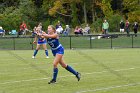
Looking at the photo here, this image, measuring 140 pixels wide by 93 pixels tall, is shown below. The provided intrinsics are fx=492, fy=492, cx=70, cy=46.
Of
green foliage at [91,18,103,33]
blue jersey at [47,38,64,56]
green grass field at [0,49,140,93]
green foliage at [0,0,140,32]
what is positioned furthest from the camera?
green foliage at [0,0,140,32]

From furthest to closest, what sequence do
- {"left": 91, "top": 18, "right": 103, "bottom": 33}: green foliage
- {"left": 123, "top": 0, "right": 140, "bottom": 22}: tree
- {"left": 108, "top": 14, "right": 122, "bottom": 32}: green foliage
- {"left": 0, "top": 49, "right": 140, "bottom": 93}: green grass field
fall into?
{"left": 123, "top": 0, "right": 140, "bottom": 22}: tree, {"left": 91, "top": 18, "right": 103, "bottom": 33}: green foliage, {"left": 108, "top": 14, "right": 122, "bottom": 32}: green foliage, {"left": 0, "top": 49, "right": 140, "bottom": 93}: green grass field

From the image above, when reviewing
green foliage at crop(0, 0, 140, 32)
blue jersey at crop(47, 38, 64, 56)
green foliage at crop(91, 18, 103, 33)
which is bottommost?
green foliage at crop(91, 18, 103, 33)

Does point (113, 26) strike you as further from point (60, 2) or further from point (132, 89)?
point (132, 89)

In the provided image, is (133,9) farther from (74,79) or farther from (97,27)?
(74,79)

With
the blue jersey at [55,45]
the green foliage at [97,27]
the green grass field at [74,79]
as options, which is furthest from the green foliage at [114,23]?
the blue jersey at [55,45]

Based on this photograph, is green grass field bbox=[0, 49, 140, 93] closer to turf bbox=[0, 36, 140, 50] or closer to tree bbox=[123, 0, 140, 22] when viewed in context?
turf bbox=[0, 36, 140, 50]

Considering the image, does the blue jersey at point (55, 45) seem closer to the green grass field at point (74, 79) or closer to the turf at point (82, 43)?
the green grass field at point (74, 79)

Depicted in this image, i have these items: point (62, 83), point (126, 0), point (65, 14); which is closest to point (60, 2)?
point (65, 14)

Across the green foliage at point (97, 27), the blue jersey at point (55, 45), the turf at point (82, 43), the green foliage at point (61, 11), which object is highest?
the green foliage at point (61, 11)

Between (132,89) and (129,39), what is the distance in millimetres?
24941

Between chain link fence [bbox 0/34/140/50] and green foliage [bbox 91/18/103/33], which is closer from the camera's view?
chain link fence [bbox 0/34/140/50]

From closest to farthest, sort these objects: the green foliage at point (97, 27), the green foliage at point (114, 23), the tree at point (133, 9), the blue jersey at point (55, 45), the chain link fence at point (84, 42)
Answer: the blue jersey at point (55, 45), the chain link fence at point (84, 42), the green foliage at point (114, 23), the green foliage at point (97, 27), the tree at point (133, 9)

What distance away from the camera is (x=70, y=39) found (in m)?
39.4

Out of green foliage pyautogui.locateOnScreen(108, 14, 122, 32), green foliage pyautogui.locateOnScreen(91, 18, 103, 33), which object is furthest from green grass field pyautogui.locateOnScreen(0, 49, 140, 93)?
green foliage pyautogui.locateOnScreen(91, 18, 103, 33)
